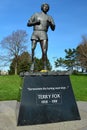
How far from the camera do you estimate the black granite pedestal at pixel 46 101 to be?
31.0ft

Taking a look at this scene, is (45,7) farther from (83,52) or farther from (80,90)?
(83,52)

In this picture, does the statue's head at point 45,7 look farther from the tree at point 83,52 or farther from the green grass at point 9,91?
the tree at point 83,52

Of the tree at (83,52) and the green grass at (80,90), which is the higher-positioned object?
the tree at (83,52)

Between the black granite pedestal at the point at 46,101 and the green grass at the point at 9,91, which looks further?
the green grass at the point at 9,91

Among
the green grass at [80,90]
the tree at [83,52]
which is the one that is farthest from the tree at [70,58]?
the green grass at [80,90]

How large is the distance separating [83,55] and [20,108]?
2493 inches

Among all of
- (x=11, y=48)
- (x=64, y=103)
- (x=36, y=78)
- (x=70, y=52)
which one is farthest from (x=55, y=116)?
(x=70, y=52)

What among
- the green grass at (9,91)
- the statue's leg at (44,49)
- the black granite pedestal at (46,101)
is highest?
the statue's leg at (44,49)

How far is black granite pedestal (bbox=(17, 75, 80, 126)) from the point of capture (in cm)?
945

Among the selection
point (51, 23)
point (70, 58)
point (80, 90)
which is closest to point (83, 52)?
point (70, 58)

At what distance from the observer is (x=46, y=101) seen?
31.8ft

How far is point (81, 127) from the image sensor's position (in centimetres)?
889

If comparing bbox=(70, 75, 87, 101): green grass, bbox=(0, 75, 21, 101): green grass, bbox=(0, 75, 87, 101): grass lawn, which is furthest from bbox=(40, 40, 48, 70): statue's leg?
bbox=(70, 75, 87, 101): green grass

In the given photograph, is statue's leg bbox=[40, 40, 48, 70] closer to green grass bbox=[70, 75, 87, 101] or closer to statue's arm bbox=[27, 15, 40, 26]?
statue's arm bbox=[27, 15, 40, 26]
